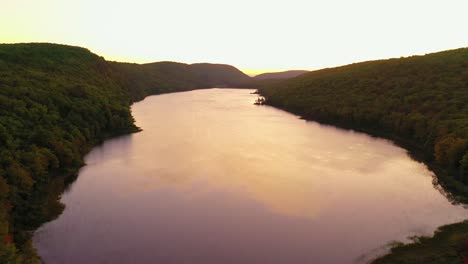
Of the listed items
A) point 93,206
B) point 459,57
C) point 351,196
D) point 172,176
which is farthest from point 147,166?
point 459,57

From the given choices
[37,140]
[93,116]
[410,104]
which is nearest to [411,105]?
[410,104]

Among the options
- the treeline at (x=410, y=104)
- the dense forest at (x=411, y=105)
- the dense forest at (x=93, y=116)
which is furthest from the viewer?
the treeline at (x=410, y=104)

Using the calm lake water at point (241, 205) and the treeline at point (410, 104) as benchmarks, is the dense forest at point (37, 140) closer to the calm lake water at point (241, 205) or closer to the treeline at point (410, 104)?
the calm lake water at point (241, 205)

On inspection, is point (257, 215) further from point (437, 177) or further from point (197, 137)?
point (197, 137)

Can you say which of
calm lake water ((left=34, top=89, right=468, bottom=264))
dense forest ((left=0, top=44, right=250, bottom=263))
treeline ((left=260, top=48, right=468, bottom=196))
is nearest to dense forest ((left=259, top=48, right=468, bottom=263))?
treeline ((left=260, top=48, right=468, bottom=196))

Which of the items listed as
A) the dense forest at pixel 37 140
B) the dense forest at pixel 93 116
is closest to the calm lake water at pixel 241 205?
the dense forest at pixel 37 140

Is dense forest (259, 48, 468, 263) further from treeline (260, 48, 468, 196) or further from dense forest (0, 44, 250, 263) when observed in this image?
dense forest (0, 44, 250, 263)

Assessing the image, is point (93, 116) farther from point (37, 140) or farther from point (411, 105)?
point (411, 105)
